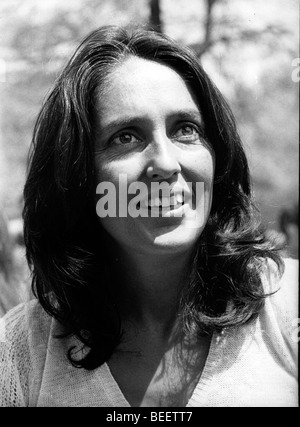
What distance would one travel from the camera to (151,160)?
0.86 meters

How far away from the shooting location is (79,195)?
0.98 metres

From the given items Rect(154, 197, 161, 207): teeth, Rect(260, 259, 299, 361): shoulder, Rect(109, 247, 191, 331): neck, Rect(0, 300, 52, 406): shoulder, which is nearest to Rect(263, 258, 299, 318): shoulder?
Rect(260, 259, 299, 361): shoulder

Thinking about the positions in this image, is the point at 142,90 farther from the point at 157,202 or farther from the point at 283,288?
the point at 283,288

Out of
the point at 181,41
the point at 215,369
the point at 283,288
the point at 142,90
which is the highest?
the point at 181,41

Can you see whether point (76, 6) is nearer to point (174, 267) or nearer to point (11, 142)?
point (11, 142)

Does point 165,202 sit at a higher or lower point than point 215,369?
higher

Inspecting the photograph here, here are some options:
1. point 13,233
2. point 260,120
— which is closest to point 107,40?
point 260,120

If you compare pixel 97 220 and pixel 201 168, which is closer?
pixel 201 168

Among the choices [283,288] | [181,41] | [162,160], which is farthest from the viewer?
[181,41]

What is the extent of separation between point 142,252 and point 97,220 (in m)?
0.14

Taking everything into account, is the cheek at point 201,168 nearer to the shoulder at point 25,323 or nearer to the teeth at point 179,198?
the teeth at point 179,198

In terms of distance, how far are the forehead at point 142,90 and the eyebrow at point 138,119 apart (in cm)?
1

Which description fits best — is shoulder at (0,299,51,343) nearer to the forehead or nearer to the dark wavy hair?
the dark wavy hair

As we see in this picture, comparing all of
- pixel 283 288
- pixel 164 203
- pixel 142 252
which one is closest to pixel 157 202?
pixel 164 203
